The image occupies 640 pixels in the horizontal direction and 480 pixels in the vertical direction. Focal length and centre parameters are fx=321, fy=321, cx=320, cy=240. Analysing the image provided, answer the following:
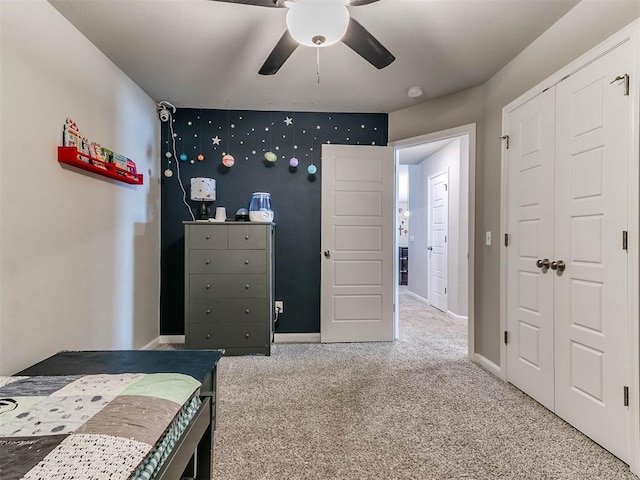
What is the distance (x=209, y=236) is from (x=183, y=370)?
1.63m

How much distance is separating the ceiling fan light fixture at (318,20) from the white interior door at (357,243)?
1.69 meters

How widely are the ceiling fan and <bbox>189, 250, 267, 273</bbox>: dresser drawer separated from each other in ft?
5.41

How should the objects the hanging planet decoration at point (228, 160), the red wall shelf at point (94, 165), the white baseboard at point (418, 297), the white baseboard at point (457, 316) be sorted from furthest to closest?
the white baseboard at point (418, 297) < the white baseboard at point (457, 316) < the hanging planet decoration at point (228, 160) < the red wall shelf at point (94, 165)

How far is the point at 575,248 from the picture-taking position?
5.76 ft

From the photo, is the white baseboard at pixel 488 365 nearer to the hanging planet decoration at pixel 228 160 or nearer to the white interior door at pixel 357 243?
the white interior door at pixel 357 243

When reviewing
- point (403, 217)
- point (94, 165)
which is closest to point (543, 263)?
point (94, 165)

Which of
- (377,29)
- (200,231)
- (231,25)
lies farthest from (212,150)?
(377,29)

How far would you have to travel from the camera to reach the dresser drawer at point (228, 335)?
111 inches

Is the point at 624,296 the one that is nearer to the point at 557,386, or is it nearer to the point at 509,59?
the point at 557,386

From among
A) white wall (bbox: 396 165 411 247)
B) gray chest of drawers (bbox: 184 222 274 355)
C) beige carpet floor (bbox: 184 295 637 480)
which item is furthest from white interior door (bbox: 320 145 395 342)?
white wall (bbox: 396 165 411 247)

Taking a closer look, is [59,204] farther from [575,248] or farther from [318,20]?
[575,248]

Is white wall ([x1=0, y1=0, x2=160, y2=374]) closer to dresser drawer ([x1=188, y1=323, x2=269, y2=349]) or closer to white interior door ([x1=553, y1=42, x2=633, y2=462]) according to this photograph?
dresser drawer ([x1=188, y1=323, x2=269, y2=349])

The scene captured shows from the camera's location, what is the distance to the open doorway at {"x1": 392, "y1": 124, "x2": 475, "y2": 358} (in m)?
4.20

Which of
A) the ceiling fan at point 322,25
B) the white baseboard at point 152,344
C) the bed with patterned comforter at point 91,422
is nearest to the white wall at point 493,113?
the ceiling fan at point 322,25
